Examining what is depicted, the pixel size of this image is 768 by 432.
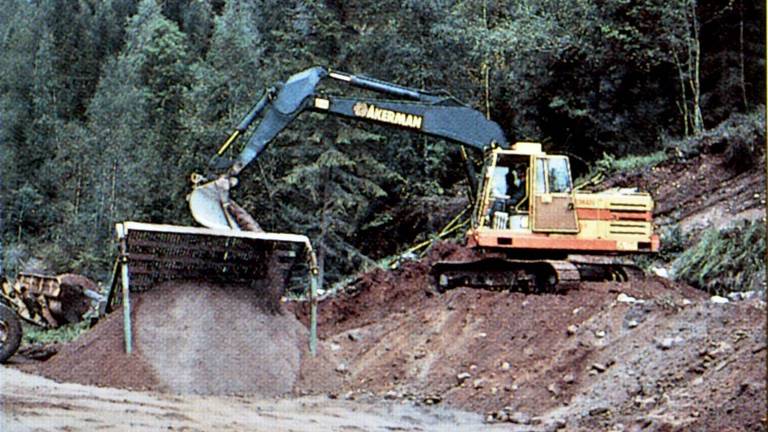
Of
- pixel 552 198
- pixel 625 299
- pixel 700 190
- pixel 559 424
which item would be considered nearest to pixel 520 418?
pixel 559 424

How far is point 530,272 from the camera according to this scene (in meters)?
14.9

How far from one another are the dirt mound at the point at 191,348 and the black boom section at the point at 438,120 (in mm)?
3593

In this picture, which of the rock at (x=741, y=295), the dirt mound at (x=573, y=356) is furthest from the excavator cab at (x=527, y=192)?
the rock at (x=741, y=295)

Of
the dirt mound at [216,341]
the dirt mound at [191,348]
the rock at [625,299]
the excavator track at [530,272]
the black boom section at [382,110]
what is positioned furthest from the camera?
the black boom section at [382,110]

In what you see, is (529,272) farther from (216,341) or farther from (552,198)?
(216,341)

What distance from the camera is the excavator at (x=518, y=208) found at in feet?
47.7

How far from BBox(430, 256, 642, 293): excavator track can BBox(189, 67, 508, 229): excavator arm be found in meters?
1.42

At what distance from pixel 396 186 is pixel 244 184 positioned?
3487mm

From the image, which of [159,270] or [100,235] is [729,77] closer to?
[159,270]

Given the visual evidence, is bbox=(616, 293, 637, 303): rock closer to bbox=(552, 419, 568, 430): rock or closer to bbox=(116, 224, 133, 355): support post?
bbox=(552, 419, 568, 430): rock

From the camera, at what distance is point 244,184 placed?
2530cm

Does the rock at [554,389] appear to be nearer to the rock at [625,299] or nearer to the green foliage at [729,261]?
the rock at [625,299]

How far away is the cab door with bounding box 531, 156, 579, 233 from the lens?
47.7 feet

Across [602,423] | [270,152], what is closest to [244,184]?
[270,152]
